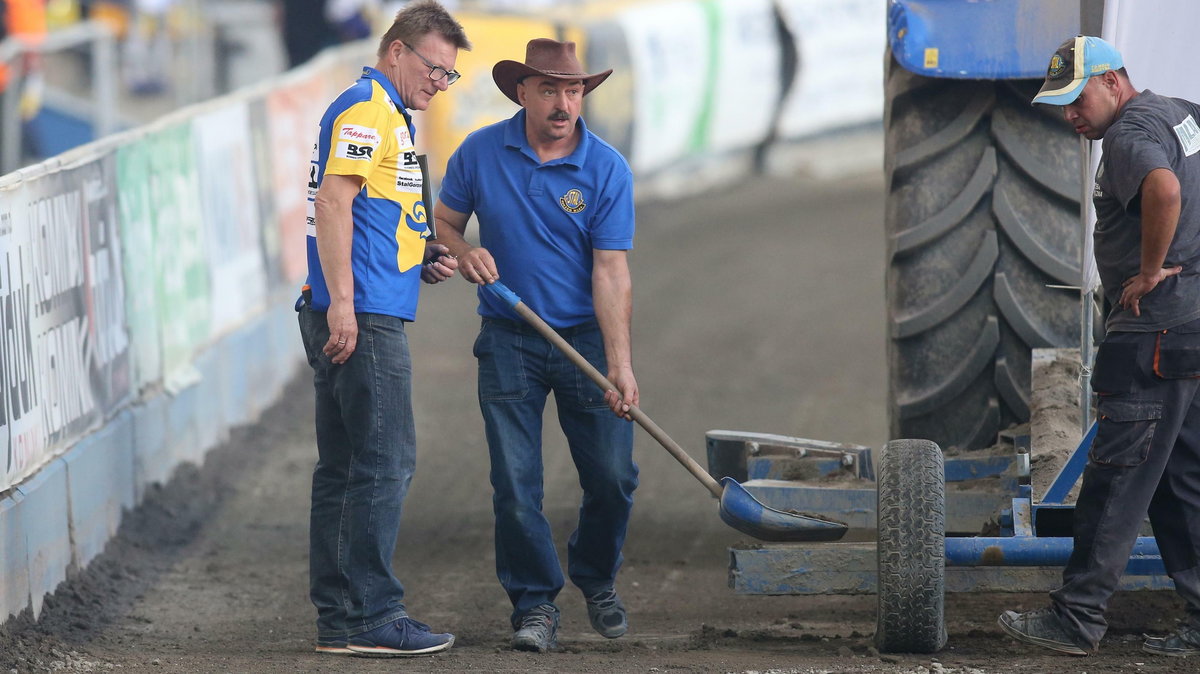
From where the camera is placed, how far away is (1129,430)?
4.79 meters

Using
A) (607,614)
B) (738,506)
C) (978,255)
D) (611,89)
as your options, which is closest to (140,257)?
(607,614)

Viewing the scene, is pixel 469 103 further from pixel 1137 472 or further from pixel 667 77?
pixel 1137 472

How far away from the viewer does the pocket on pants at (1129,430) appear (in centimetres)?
478

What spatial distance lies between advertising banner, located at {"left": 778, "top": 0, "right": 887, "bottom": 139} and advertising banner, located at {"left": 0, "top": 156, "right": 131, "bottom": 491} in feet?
36.2

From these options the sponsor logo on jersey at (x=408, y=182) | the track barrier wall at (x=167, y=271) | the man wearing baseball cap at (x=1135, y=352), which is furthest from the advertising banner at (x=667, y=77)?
the man wearing baseball cap at (x=1135, y=352)

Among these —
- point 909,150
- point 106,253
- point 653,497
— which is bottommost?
point 653,497

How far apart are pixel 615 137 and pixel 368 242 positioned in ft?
31.4

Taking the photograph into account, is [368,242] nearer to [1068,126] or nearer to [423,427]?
[1068,126]

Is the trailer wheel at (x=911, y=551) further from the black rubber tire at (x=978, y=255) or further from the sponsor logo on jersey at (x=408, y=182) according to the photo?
the sponsor logo on jersey at (x=408, y=182)

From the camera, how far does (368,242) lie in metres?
5.09

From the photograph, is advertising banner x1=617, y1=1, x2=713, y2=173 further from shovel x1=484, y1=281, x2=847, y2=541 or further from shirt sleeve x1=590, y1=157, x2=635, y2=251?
shovel x1=484, y1=281, x2=847, y2=541

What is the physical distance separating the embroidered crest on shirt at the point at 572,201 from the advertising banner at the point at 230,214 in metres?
3.57

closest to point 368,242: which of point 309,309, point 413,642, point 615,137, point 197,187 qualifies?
point 309,309

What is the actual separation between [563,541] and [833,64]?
11.4 metres
